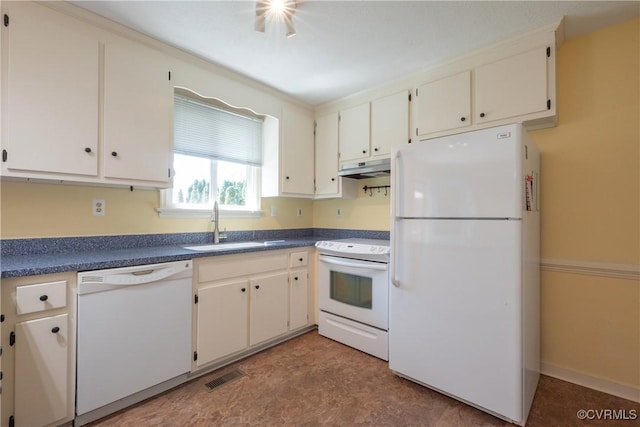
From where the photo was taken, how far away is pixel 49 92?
1.60 m

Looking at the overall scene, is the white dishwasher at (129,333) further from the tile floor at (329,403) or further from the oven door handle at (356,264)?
the oven door handle at (356,264)

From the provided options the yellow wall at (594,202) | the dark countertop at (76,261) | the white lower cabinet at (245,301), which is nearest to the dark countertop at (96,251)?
the dark countertop at (76,261)

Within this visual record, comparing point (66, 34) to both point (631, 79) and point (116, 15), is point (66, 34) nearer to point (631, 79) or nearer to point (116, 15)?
point (116, 15)

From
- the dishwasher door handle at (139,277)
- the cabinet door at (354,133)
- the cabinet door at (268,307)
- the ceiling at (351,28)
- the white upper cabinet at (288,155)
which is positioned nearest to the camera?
the dishwasher door handle at (139,277)

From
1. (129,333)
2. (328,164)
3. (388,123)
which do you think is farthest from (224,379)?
(388,123)

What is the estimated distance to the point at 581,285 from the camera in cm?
198

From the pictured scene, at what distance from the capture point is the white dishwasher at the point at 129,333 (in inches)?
59.5

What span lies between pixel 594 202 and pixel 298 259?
227cm

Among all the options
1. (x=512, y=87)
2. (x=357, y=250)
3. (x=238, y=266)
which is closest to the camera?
(x=512, y=87)

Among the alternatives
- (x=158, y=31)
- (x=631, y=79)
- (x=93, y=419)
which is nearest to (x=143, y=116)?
(x=158, y=31)

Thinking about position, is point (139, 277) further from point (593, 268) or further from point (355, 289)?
point (593, 268)

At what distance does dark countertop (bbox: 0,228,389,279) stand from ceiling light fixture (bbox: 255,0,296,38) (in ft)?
4.91

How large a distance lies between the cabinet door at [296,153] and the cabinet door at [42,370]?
6.56 feet

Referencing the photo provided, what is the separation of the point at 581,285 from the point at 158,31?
343 cm
